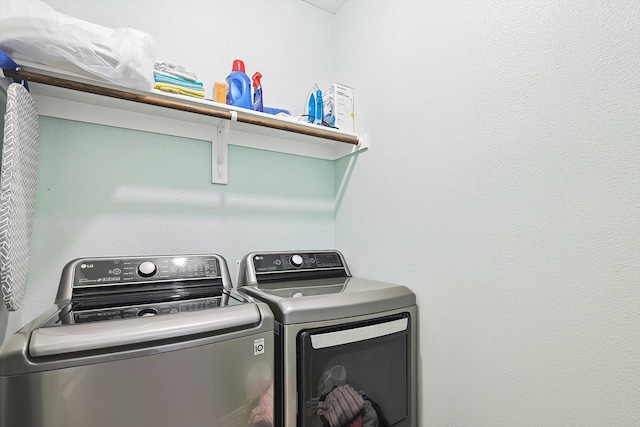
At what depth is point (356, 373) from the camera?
1089mm

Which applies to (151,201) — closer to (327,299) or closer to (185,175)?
(185,175)

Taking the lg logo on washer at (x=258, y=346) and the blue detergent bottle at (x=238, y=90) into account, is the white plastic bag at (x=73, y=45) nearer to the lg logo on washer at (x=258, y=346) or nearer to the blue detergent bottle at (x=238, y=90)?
the blue detergent bottle at (x=238, y=90)

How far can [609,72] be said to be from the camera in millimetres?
766

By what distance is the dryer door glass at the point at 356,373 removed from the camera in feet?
3.20

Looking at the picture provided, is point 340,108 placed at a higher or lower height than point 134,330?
higher

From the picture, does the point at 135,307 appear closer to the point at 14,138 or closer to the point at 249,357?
Result: the point at 249,357

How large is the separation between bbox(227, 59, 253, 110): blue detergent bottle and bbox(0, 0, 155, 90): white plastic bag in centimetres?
37

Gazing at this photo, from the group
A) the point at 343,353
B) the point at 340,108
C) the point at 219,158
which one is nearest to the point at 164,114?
the point at 219,158

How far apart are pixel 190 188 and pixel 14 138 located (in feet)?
2.16

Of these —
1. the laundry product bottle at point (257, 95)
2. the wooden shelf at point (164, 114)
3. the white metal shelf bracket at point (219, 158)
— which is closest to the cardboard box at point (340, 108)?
the wooden shelf at point (164, 114)

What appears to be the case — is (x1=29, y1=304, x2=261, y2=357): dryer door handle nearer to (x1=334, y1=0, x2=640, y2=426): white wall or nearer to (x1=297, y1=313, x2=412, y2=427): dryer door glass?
(x1=297, y1=313, x2=412, y2=427): dryer door glass

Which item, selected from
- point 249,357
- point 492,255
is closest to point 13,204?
point 249,357

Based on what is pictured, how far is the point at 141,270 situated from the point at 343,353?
821 mm

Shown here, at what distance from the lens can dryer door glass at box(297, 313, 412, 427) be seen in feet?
3.20
